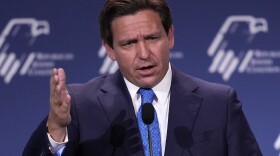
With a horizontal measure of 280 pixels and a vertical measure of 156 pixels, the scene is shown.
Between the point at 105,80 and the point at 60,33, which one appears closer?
the point at 105,80

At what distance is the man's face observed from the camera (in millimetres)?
1802

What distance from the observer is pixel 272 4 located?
3.38m

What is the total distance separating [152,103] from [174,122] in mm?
92

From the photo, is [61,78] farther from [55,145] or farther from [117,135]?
[117,135]

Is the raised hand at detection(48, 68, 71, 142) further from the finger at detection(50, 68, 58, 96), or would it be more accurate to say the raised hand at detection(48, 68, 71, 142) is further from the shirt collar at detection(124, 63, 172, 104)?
the shirt collar at detection(124, 63, 172, 104)

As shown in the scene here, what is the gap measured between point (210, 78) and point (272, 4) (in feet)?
1.88

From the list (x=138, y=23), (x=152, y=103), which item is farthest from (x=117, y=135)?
(x=138, y=23)

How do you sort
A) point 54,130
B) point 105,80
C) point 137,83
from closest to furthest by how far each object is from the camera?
point 54,130 < point 137,83 < point 105,80

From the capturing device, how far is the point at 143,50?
1.79m

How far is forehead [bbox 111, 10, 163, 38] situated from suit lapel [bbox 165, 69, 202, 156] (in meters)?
0.21

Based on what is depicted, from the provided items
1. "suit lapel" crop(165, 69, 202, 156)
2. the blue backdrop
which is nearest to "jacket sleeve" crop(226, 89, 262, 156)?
"suit lapel" crop(165, 69, 202, 156)

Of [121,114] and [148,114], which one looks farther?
[121,114]

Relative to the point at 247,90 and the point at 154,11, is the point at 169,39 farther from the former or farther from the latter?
the point at 247,90

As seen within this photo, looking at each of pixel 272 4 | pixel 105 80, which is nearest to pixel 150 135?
pixel 105 80
